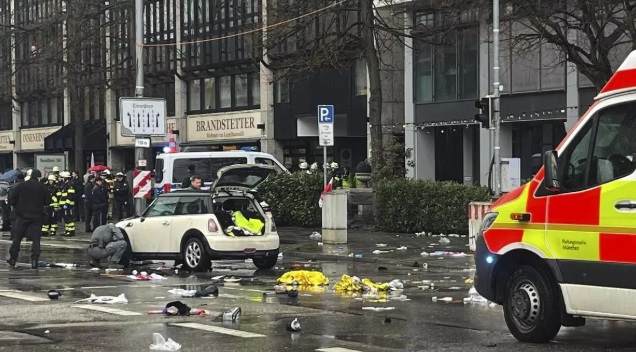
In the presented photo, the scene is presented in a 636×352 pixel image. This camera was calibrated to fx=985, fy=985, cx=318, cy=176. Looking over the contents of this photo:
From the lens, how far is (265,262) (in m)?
18.2

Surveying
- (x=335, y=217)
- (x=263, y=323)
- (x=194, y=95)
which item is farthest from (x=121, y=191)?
(x=263, y=323)

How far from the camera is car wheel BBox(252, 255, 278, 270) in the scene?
17969mm

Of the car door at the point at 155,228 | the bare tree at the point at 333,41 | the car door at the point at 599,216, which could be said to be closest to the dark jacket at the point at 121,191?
the bare tree at the point at 333,41

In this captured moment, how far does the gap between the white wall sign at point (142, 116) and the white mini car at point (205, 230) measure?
6.67 meters

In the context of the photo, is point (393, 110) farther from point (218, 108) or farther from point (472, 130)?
point (218, 108)

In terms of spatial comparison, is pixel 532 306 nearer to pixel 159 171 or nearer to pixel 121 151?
pixel 159 171

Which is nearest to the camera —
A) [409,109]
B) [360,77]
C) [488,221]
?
[488,221]

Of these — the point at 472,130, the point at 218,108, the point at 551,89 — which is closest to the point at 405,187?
the point at 551,89

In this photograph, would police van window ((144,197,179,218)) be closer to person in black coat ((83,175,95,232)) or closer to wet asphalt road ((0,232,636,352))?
wet asphalt road ((0,232,636,352))

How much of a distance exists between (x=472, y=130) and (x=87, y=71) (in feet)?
55.2

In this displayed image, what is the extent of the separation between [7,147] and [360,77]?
3442 cm

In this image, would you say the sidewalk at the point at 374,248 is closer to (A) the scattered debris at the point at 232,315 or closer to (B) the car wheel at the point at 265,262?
(B) the car wheel at the point at 265,262

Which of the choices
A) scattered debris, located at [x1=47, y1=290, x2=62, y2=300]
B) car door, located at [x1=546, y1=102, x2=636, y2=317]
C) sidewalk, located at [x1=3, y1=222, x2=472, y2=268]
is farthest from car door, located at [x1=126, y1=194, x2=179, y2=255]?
car door, located at [x1=546, y1=102, x2=636, y2=317]

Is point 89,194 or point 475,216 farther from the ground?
point 89,194
